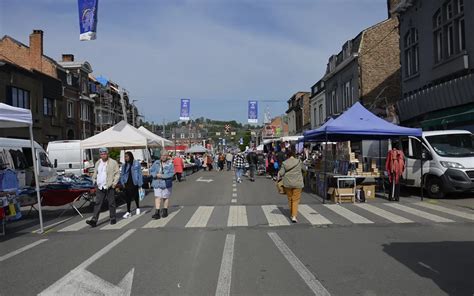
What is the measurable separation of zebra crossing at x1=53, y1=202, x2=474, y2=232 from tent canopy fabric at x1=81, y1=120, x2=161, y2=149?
23.3 ft

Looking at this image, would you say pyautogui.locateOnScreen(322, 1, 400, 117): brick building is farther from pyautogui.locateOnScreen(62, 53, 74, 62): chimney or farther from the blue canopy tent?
pyautogui.locateOnScreen(62, 53, 74, 62): chimney

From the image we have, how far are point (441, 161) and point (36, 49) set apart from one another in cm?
3870

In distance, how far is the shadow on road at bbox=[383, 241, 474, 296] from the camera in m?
5.90

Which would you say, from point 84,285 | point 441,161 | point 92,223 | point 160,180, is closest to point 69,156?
point 160,180

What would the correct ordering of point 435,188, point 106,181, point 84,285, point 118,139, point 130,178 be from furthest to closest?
point 118,139
point 435,188
point 130,178
point 106,181
point 84,285

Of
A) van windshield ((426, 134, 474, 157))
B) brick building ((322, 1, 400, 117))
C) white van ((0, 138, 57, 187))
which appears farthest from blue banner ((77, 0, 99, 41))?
brick building ((322, 1, 400, 117))

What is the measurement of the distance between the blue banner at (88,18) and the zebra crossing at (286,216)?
595 centimetres

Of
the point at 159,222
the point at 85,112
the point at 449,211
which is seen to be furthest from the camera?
the point at 85,112

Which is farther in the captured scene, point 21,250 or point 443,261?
point 21,250

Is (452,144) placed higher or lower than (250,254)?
higher

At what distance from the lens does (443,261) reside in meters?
7.07

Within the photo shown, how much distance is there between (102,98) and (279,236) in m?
54.4

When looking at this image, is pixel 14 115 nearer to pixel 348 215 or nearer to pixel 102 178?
pixel 102 178

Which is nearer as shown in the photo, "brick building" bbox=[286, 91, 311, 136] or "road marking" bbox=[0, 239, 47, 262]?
"road marking" bbox=[0, 239, 47, 262]
